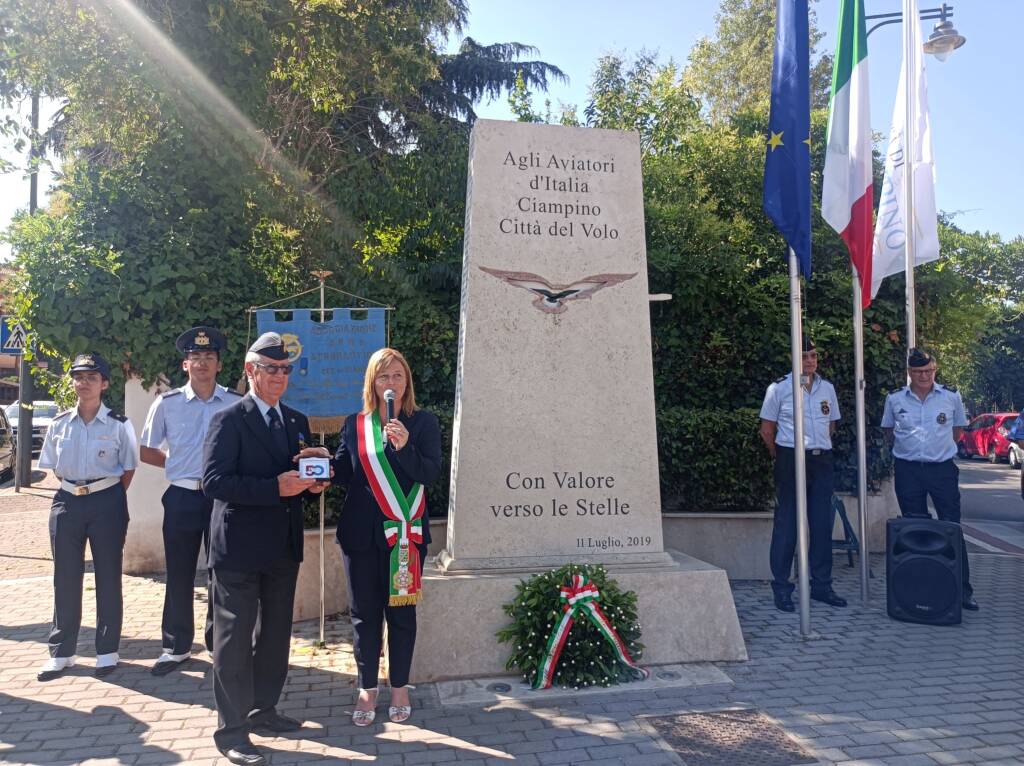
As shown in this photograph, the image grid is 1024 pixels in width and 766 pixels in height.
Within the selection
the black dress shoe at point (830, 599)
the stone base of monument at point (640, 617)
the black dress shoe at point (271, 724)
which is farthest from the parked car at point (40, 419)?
the black dress shoe at point (830, 599)

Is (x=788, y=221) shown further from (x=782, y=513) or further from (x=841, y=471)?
(x=841, y=471)

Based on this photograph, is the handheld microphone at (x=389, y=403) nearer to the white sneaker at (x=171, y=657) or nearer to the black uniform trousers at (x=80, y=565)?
the black uniform trousers at (x=80, y=565)

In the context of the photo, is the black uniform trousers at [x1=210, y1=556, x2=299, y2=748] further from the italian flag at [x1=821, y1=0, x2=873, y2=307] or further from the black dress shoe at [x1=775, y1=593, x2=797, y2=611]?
the italian flag at [x1=821, y1=0, x2=873, y2=307]

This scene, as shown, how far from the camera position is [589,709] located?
417 centimetres

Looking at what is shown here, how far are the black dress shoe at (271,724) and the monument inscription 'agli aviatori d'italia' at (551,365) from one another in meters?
1.34

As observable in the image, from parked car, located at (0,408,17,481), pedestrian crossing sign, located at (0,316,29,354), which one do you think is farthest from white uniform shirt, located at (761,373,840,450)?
parked car, located at (0,408,17,481)

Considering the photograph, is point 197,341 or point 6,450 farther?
point 6,450

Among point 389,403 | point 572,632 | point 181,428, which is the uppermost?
point 389,403

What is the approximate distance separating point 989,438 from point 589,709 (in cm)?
2383

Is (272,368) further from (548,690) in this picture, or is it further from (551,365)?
(548,690)

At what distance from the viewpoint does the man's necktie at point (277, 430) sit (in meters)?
3.78

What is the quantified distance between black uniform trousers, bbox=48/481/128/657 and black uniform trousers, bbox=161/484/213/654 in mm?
291

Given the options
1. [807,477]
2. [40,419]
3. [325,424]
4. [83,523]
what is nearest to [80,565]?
[83,523]

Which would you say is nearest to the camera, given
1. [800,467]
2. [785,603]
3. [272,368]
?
[272,368]
